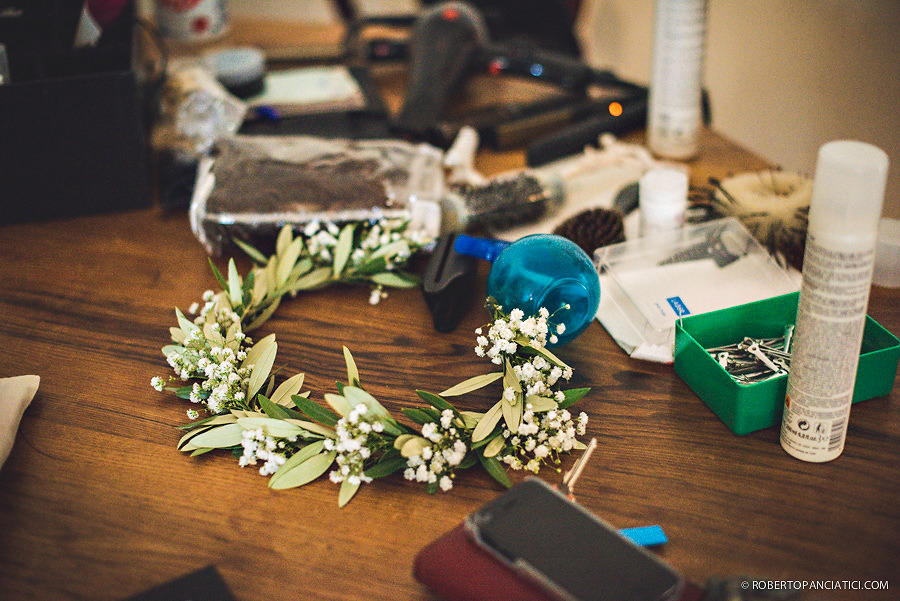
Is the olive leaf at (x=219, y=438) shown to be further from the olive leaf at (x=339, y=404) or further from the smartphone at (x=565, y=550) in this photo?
the smartphone at (x=565, y=550)

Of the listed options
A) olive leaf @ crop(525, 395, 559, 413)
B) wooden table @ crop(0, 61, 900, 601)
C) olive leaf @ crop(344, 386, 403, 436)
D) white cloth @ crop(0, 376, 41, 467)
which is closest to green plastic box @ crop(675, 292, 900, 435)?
wooden table @ crop(0, 61, 900, 601)

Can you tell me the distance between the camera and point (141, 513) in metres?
0.52

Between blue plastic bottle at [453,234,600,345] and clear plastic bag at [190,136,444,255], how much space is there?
200mm

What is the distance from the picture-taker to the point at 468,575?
0.44 metres

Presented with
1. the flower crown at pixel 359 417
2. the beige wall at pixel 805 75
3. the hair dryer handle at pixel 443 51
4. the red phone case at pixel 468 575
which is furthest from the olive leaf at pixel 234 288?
the beige wall at pixel 805 75

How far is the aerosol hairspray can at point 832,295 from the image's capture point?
43cm

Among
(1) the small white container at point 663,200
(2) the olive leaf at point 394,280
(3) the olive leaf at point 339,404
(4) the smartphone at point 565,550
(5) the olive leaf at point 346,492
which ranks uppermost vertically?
(1) the small white container at point 663,200

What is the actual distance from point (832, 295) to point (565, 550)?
0.78 feet

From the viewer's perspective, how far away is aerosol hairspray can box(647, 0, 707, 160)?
2.97ft

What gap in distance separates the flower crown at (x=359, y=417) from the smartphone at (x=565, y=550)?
9cm

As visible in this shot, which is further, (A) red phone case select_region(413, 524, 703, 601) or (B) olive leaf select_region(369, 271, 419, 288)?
(B) olive leaf select_region(369, 271, 419, 288)

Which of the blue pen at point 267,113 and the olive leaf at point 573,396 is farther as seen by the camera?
the blue pen at point 267,113

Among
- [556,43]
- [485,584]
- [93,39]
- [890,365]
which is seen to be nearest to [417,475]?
[485,584]

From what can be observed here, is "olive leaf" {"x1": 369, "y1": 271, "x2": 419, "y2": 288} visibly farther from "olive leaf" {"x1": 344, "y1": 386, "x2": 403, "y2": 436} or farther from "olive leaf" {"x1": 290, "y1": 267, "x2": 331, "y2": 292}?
"olive leaf" {"x1": 344, "y1": 386, "x2": 403, "y2": 436}
